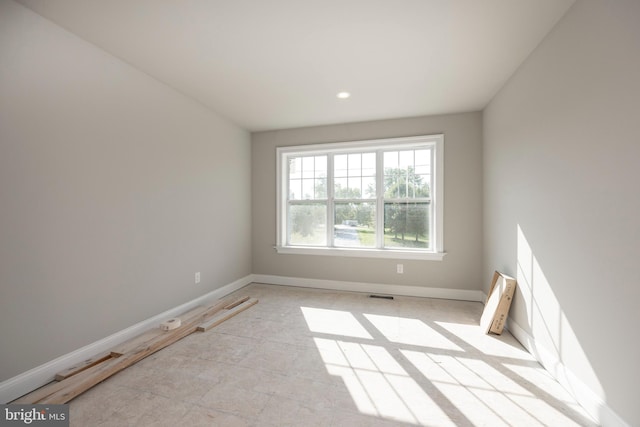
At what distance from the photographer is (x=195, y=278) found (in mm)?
3447

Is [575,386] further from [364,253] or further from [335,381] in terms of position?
[364,253]

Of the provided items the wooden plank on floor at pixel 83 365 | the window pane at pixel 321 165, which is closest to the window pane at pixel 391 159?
the window pane at pixel 321 165

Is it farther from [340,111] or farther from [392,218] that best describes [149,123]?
[392,218]

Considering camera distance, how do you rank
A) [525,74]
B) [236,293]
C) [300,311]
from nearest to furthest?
1. [525,74]
2. [300,311]
3. [236,293]

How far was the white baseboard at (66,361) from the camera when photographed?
1.78 m

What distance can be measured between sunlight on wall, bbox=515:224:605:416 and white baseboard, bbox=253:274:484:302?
1102mm

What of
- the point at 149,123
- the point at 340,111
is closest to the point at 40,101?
the point at 149,123

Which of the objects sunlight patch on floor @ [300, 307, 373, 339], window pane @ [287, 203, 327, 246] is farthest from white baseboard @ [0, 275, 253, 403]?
window pane @ [287, 203, 327, 246]

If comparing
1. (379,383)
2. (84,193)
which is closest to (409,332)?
(379,383)

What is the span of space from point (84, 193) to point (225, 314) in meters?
1.81

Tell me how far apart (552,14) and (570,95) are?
593 mm

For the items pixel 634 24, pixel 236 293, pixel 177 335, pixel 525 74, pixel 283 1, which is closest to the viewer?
pixel 634 24

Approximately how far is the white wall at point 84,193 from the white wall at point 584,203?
11.6 feet

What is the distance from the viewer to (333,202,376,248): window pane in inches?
169
